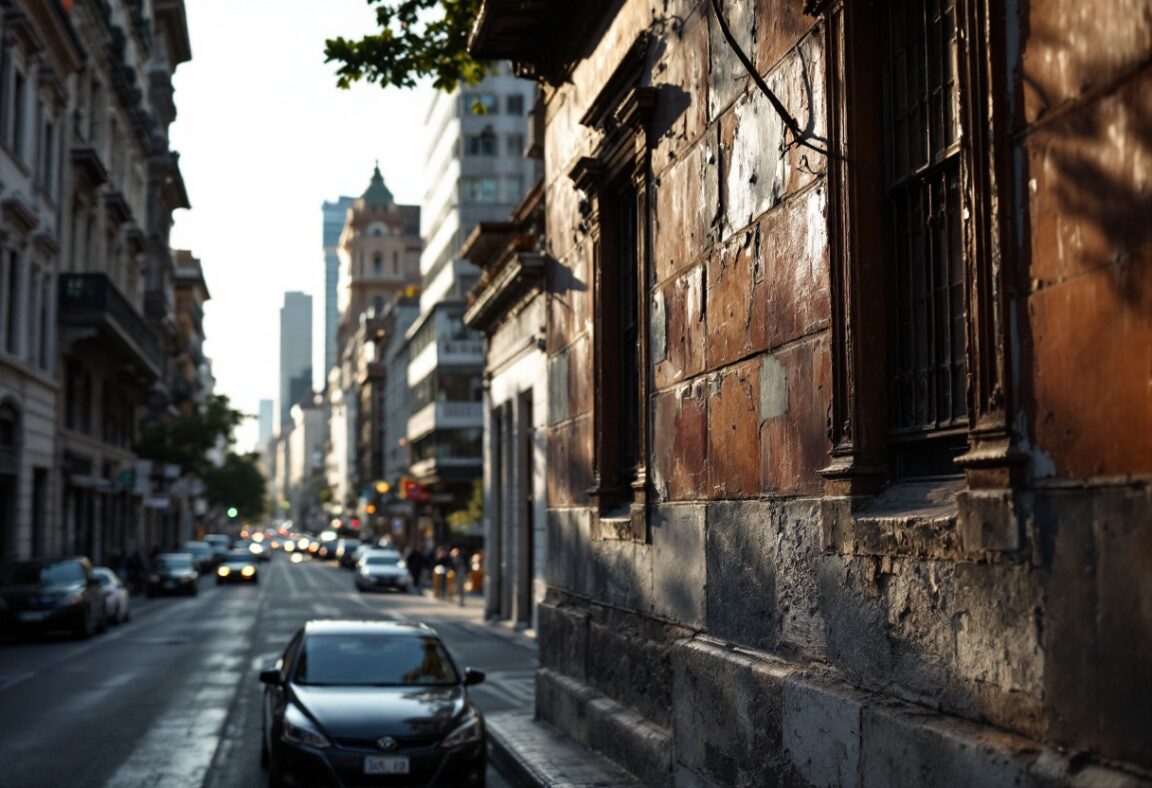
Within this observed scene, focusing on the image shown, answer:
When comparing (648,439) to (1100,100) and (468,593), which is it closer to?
(1100,100)

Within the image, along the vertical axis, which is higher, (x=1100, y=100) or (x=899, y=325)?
(x=1100, y=100)

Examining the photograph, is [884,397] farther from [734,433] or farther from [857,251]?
[734,433]

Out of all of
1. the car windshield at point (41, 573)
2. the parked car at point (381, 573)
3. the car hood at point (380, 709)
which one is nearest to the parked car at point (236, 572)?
the parked car at point (381, 573)

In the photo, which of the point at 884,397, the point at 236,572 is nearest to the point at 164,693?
the point at 884,397

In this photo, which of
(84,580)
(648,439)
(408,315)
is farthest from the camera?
(408,315)

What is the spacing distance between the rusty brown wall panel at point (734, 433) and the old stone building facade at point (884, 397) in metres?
0.03

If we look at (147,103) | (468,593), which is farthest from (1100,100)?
(147,103)

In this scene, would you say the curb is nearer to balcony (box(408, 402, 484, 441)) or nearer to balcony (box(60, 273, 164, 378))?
balcony (box(60, 273, 164, 378))

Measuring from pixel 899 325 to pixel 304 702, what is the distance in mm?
6518

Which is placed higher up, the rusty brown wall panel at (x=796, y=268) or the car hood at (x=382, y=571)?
the rusty brown wall panel at (x=796, y=268)

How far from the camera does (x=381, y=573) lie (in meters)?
53.4

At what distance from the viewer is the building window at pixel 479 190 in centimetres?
8675

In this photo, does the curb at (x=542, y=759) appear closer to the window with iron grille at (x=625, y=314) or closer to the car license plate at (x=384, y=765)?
the car license plate at (x=384, y=765)

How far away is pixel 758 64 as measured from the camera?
8.65m
